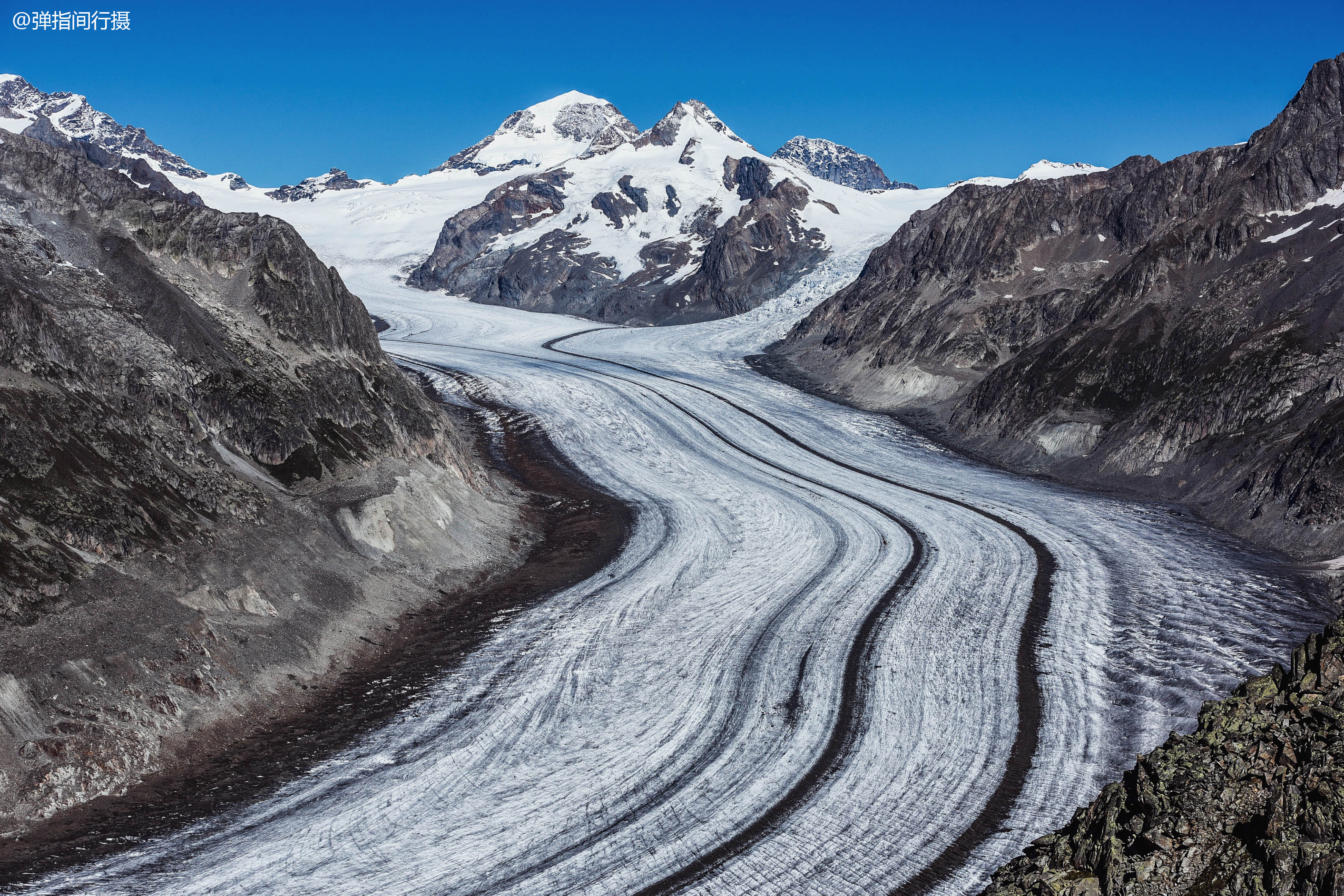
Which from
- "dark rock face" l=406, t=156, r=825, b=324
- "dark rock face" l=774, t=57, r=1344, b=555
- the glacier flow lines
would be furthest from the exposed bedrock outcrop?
"dark rock face" l=406, t=156, r=825, b=324

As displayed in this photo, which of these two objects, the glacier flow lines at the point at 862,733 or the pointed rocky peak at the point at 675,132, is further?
the pointed rocky peak at the point at 675,132

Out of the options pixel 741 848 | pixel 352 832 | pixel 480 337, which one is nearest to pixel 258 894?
pixel 352 832

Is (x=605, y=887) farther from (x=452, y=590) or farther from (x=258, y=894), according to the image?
(x=452, y=590)

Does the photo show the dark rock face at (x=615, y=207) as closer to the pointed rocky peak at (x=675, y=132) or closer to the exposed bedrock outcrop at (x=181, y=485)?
the pointed rocky peak at (x=675, y=132)

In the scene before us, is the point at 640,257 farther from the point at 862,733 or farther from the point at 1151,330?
the point at 862,733

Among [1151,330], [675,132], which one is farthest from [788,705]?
[675,132]

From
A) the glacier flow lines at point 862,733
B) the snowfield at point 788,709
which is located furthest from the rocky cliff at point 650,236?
the glacier flow lines at point 862,733
